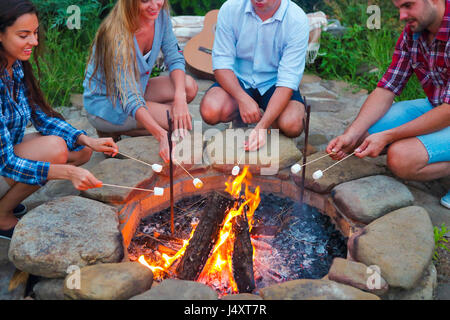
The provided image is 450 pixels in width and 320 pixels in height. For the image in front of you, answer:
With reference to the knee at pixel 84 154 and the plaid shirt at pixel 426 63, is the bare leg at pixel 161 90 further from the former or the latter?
the plaid shirt at pixel 426 63

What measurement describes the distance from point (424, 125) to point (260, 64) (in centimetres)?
136

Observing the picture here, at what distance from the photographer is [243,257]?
2.57 m

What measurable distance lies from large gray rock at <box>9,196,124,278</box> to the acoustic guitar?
9.63ft

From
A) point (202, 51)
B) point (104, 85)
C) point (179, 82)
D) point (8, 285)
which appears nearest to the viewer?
point (8, 285)

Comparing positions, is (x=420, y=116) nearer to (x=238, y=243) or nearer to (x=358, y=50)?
(x=238, y=243)

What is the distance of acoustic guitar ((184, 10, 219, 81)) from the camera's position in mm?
5188

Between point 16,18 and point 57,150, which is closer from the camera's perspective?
point 16,18

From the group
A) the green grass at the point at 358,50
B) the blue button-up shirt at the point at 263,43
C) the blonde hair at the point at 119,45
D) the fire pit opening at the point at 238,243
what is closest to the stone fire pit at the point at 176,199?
the fire pit opening at the point at 238,243

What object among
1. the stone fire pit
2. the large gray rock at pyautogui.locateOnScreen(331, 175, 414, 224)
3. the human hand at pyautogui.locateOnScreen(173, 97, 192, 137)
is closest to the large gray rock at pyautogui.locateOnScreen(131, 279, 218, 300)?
the stone fire pit

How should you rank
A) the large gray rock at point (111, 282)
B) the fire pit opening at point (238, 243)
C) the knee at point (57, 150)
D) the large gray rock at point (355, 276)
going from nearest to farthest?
the large gray rock at point (111, 282), the large gray rock at point (355, 276), the fire pit opening at point (238, 243), the knee at point (57, 150)

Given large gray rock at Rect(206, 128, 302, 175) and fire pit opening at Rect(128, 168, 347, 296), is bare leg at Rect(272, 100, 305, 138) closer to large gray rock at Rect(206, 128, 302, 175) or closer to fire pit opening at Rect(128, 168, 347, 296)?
large gray rock at Rect(206, 128, 302, 175)

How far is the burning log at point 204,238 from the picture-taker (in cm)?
250

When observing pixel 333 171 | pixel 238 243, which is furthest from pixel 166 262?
pixel 333 171

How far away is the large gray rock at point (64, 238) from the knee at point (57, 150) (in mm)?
317
